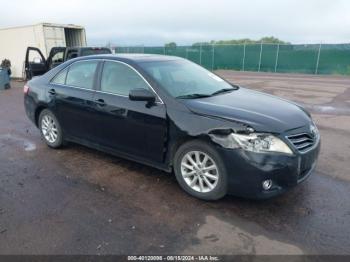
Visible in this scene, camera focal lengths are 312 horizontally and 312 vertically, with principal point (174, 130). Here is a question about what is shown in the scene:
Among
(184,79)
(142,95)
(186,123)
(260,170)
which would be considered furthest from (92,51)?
(260,170)

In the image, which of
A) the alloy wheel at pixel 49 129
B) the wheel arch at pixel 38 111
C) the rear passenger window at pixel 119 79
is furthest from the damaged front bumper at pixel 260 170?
the wheel arch at pixel 38 111

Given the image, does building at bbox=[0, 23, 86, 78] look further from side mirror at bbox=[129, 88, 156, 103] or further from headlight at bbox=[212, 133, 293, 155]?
headlight at bbox=[212, 133, 293, 155]

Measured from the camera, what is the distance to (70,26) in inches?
648

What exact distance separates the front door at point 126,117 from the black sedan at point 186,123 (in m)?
0.01

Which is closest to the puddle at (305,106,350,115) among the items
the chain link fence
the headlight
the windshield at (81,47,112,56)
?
the headlight

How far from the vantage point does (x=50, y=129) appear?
5.44 metres

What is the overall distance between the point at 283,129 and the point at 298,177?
55 centimetres

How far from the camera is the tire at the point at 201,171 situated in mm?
3406

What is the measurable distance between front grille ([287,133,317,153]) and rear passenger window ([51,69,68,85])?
12.0ft

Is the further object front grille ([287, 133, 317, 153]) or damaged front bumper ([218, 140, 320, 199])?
front grille ([287, 133, 317, 153])

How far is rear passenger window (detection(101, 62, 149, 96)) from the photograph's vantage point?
412cm

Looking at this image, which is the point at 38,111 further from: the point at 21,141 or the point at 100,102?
the point at 100,102

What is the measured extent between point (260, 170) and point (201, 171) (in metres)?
0.70

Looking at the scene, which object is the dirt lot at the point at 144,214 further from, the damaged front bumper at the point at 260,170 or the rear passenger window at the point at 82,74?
the rear passenger window at the point at 82,74
